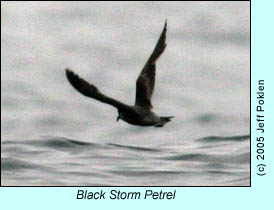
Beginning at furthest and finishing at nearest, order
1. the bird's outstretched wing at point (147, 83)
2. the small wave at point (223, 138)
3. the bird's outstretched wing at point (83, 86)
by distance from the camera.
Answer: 1. the small wave at point (223, 138)
2. the bird's outstretched wing at point (147, 83)
3. the bird's outstretched wing at point (83, 86)

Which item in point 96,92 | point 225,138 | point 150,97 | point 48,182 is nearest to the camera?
point 96,92

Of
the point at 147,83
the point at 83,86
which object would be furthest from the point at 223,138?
the point at 83,86

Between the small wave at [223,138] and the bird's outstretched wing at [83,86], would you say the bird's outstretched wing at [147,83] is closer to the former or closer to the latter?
the bird's outstretched wing at [83,86]

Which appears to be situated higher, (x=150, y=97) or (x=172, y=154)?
(x=150, y=97)

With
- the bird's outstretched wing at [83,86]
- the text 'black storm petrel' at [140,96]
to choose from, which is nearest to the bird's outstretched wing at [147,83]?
the text 'black storm petrel' at [140,96]

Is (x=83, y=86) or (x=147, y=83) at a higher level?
(x=83, y=86)

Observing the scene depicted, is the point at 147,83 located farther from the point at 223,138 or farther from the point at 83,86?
the point at 223,138

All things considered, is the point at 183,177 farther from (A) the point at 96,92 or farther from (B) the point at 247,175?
(A) the point at 96,92

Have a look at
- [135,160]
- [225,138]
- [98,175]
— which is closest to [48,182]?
[98,175]
